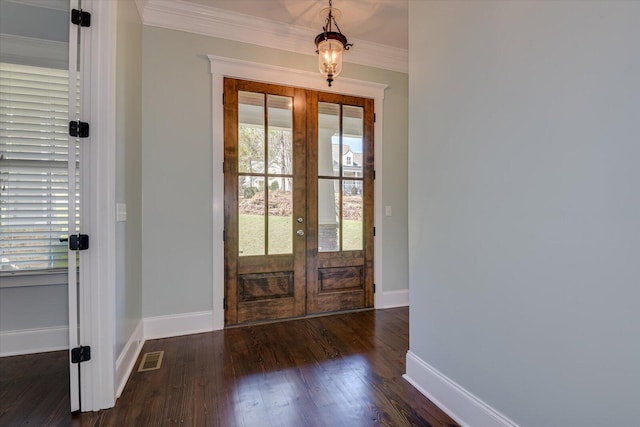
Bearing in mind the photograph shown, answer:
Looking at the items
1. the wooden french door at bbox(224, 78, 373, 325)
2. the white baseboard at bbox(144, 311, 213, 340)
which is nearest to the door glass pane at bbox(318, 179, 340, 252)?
the wooden french door at bbox(224, 78, 373, 325)

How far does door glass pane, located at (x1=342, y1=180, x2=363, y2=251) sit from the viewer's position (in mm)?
3316

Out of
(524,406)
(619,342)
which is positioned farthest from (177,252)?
(619,342)

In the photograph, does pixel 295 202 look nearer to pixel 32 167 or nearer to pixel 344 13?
pixel 344 13

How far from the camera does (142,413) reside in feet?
5.49

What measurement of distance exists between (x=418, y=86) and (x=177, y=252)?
2362 mm

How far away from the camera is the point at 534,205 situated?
1.27 m

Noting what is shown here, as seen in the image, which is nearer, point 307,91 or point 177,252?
point 177,252

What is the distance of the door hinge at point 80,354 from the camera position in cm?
166

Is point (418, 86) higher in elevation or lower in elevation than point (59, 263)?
higher

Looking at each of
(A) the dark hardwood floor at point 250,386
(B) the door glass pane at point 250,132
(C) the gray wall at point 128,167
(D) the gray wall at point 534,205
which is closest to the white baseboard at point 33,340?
(A) the dark hardwood floor at point 250,386

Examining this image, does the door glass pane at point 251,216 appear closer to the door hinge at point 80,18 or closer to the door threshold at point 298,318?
the door threshold at point 298,318

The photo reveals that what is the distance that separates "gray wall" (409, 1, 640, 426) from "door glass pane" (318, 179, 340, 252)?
143 centimetres

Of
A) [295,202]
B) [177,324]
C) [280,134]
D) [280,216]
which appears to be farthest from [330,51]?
[177,324]

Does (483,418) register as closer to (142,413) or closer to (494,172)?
(494,172)
